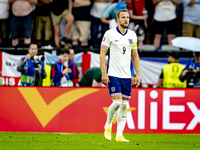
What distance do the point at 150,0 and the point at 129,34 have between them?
22.9ft

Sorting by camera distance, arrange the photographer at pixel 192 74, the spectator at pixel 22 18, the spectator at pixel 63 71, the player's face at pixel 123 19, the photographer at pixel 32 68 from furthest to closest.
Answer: the spectator at pixel 22 18 < the photographer at pixel 192 74 < the spectator at pixel 63 71 < the photographer at pixel 32 68 < the player's face at pixel 123 19

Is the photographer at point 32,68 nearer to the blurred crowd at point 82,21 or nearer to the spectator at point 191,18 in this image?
the blurred crowd at point 82,21

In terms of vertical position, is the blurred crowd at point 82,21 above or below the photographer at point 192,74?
above

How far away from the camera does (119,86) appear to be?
6543mm

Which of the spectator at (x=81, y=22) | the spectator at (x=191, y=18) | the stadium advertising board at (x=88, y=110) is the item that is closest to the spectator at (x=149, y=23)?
the spectator at (x=191, y=18)

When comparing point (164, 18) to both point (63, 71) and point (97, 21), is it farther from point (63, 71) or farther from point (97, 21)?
point (63, 71)

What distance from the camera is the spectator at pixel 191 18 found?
509 inches

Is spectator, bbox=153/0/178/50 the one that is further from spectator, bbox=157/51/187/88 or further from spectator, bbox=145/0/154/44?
spectator, bbox=157/51/187/88

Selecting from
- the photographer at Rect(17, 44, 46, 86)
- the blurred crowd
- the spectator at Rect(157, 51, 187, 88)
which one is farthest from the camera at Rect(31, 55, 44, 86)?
the spectator at Rect(157, 51, 187, 88)

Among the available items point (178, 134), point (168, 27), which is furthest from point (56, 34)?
point (178, 134)

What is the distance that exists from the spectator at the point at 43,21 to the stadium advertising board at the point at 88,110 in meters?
4.16

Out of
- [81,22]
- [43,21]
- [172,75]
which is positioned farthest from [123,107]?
[43,21]

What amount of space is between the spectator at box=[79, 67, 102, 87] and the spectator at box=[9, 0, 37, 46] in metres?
3.32

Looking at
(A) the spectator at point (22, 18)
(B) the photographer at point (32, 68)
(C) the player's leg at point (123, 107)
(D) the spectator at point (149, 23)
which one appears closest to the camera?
(C) the player's leg at point (123, 107)
